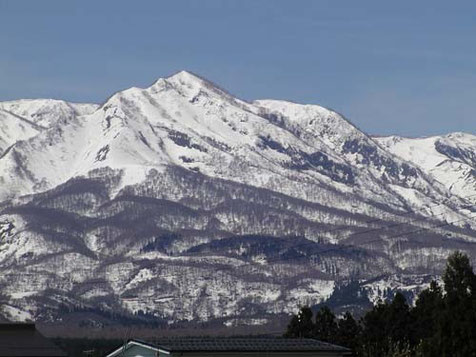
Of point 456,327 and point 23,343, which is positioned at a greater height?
point 456,327

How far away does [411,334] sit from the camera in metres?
146

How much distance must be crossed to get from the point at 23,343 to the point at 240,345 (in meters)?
17.6

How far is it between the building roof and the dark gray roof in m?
9.70

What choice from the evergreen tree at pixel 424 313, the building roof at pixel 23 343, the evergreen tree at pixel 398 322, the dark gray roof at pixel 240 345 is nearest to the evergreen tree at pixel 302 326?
the evergreen tree at pixel 398 322

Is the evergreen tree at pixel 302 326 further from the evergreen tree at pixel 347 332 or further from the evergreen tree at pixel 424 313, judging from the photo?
the evergreen tree at pixel 424 313

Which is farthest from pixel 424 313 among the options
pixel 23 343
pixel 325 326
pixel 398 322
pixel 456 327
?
pixel 23 343

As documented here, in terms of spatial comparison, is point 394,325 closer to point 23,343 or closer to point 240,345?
point 240,345

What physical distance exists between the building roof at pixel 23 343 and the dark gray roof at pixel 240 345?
31.8 feet

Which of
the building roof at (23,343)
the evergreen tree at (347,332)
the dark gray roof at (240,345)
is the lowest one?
the building roof at (23,343)

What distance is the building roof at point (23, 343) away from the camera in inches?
3290

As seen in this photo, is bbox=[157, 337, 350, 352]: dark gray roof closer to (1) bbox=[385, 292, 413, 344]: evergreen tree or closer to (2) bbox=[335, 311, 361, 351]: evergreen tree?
(2) bbox=[335, 311, 361, 351]: evergreen tree

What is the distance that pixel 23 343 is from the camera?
84.9 meters

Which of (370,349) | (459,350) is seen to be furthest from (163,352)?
(370,349)

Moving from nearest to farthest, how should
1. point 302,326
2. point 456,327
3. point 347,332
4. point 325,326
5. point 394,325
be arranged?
point 456,327 < point 347,332 < point 394,325 < point 325,326 < point 302,326
